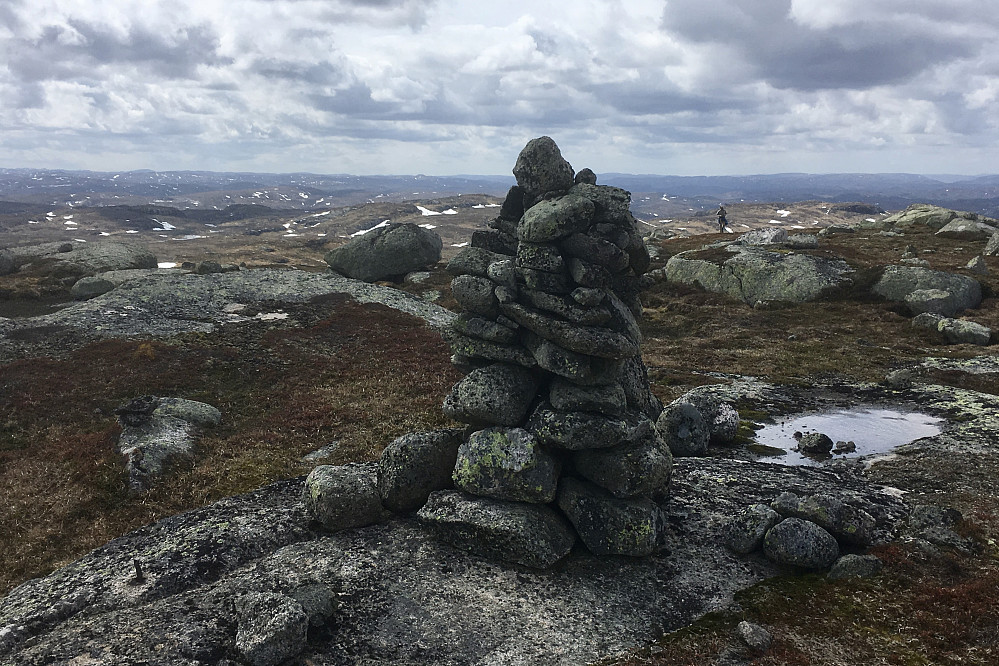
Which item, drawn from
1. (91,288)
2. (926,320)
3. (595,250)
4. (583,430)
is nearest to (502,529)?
(583,430)

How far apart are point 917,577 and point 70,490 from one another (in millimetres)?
31669

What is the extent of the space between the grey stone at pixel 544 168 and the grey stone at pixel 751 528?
559 inches

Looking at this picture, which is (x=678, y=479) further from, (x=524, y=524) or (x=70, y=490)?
(x=70, y=490)

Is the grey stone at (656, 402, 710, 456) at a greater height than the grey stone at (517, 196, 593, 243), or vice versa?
the grey stone at (517, 196, 593, 243)

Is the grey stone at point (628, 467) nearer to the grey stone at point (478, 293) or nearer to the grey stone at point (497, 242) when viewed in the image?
the grey stone at point (478, 293)

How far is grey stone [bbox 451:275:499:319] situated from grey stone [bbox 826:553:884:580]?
14.6 m

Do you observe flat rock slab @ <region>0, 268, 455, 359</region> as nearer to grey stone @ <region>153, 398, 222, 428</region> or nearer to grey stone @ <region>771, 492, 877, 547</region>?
grey stone @ <region>153, 398, 222, 428</region>

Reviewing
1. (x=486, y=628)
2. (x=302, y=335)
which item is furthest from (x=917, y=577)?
(x=302, y=335)

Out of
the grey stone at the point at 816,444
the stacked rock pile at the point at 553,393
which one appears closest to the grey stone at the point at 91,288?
the stacked rock pile at the point at 553,393

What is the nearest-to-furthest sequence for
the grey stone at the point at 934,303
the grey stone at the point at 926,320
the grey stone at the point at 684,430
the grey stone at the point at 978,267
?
the grey stone at the point at 684,430
the grey stone at the point at 926,320
the grey stone at the point at 934,303
the grey stone at the point at 978,267

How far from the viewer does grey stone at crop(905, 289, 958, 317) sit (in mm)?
49531

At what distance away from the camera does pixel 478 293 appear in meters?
21.7

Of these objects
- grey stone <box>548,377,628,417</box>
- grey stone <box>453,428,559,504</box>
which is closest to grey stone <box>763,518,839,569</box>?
grey stone <box>548,377,628,417</box>

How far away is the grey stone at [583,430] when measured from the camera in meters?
19.3
